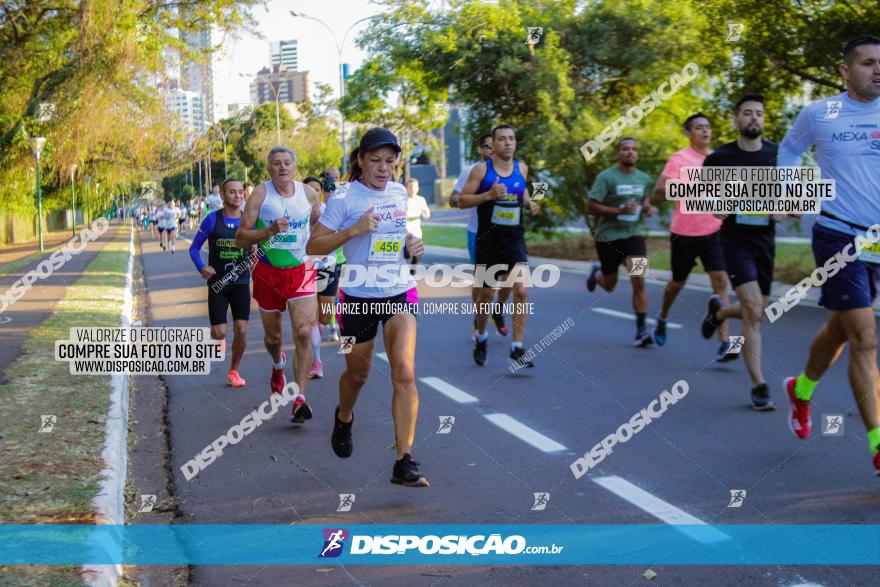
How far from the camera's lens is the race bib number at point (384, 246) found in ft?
18.4

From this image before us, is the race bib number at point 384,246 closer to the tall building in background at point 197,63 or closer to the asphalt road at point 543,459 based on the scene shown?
the asphalt road at point 543,459

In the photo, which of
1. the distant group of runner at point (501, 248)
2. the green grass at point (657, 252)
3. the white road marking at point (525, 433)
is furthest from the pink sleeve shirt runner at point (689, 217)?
the green grass at point (657, 252)

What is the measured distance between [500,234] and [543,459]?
138 inches

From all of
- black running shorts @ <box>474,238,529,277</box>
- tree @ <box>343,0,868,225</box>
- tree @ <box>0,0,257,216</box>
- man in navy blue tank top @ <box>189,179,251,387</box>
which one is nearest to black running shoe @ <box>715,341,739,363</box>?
black running shorts @ <box>474,238,529,277</box>

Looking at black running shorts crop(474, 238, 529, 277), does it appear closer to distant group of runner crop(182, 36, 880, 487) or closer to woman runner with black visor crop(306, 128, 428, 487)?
distant group of runner crop(182, 36, 880, 487)

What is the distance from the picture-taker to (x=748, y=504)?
4973mm

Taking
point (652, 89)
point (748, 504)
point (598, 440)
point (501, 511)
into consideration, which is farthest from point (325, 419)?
point (652, 89)

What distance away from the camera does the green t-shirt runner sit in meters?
10.0

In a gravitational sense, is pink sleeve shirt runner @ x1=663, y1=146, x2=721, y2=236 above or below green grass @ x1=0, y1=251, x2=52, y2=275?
above

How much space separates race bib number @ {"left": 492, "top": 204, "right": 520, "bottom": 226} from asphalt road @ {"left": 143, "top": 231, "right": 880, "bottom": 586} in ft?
4.54

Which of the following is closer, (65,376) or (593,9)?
(65,376)

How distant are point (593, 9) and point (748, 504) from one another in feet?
64.3

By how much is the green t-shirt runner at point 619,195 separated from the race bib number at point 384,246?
4794mm

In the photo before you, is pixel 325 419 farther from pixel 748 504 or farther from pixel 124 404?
pixel 748 504
